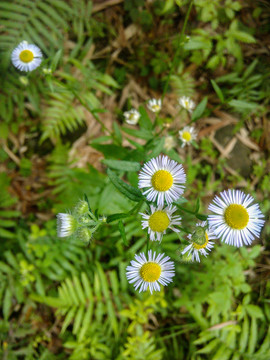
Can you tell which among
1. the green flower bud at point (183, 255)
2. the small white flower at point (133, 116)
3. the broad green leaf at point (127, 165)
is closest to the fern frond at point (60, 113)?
the small white flower at point (133, 116)

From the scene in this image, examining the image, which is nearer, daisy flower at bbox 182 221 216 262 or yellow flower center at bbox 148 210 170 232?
daisy flower at bbox 182 221 216 262

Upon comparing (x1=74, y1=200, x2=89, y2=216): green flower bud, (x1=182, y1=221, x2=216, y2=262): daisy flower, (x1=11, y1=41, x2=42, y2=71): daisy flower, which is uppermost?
(x1=11, y1=41, x2=42, y2=71): daisy flower

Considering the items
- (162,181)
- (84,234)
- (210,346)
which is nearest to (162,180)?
(162,181)

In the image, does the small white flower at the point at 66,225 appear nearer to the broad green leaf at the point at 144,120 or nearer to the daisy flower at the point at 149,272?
the daisy flower at the point at 149,272

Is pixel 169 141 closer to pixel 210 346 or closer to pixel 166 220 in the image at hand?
pixel 166 220

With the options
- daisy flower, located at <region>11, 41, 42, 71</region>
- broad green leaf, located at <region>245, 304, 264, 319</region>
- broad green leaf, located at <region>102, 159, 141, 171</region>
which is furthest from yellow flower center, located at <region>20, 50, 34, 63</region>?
broad green leaf, located at <region>245, 304, 264, 319</region>

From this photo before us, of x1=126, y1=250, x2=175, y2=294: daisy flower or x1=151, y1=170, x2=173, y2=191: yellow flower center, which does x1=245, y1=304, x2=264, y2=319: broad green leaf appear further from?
x1=151, y1=170, x2=173, y2=191: yellow flower center
